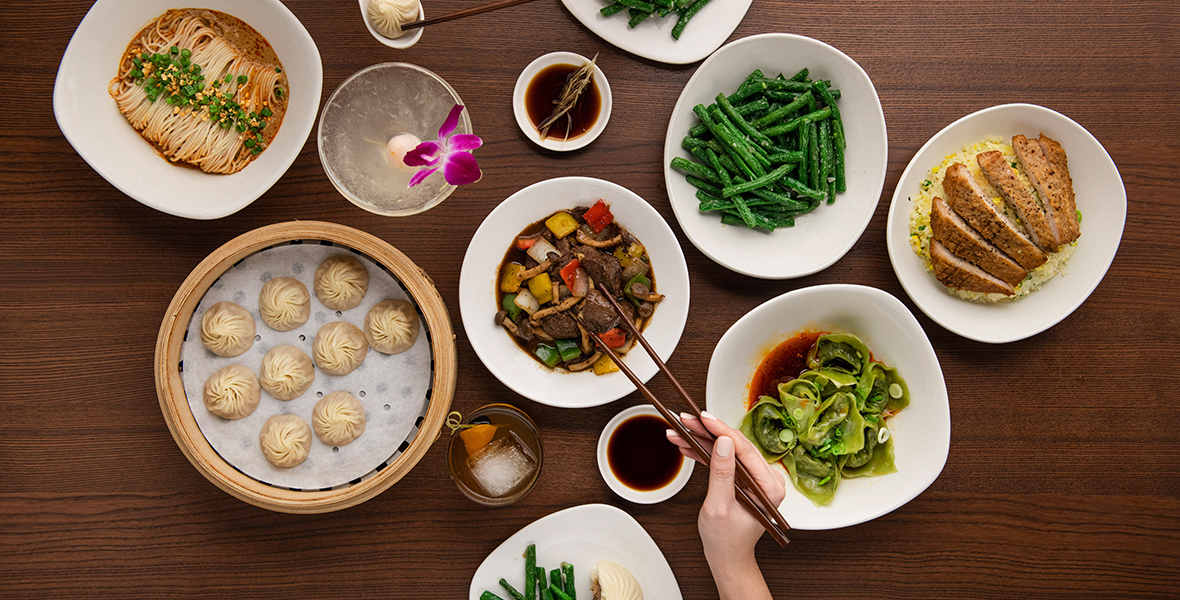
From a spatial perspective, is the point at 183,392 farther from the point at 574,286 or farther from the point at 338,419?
the point at 574,286

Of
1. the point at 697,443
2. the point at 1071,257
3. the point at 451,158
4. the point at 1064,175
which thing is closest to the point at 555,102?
the point at 451,158

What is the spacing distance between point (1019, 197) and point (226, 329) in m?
3.74

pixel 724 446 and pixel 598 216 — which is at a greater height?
pixel 598 216

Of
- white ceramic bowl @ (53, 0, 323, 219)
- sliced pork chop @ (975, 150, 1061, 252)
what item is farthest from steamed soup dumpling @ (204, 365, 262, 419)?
sliced pork chop @ (975, 150, 1061, 252)

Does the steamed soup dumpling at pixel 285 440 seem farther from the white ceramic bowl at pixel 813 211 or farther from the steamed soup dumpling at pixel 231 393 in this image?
the white ceramic bowl at pixel 813 211

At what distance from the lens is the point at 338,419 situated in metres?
2.56

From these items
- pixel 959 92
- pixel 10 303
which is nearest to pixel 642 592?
pixel 959 92

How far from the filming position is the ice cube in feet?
8.69

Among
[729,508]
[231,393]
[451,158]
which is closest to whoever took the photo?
[451,158]

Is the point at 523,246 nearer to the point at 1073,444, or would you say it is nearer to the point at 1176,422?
the point at 1073,444

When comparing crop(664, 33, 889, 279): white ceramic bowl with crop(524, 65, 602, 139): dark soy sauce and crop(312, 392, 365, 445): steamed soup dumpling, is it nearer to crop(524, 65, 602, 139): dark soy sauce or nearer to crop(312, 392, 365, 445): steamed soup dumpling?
crop(524, 65, 602, 139): dark soy sauce

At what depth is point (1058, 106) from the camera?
113 inches

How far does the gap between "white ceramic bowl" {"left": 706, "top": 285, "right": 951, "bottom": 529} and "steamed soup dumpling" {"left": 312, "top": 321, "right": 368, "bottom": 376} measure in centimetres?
167

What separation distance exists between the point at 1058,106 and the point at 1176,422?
5.96 ft
